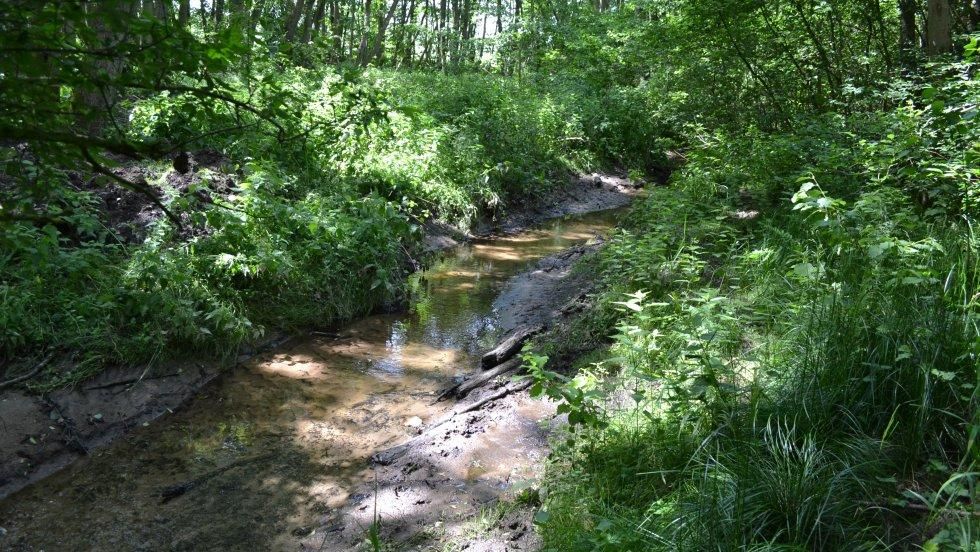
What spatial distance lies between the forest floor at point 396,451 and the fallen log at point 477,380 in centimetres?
15

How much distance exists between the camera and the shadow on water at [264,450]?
14.7 feet

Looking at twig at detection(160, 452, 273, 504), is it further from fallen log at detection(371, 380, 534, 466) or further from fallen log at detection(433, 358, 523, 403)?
fallen log at detection(433, 358, 523, 403)

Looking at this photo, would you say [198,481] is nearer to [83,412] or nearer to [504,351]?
[83,412]

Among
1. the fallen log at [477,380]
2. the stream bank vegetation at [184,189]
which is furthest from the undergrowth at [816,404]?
the stream bank vegetation at [184,189]

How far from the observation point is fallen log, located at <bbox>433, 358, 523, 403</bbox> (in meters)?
6.24

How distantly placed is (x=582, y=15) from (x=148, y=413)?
24992mm

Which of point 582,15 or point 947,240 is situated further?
point 582,15

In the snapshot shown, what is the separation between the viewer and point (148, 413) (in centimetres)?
595

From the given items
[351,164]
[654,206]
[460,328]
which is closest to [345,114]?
[460,328]

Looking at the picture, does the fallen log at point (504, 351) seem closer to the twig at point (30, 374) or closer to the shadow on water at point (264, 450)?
the shadow on water at point (264, 450)

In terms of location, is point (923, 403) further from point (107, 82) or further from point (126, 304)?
A: point (126, 304)

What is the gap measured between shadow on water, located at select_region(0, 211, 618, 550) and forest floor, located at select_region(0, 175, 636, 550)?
0.47 feet

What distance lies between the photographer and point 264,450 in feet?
17.9

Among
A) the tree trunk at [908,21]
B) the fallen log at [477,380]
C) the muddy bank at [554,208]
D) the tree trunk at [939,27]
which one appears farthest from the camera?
the muddy bank at [554,208]
